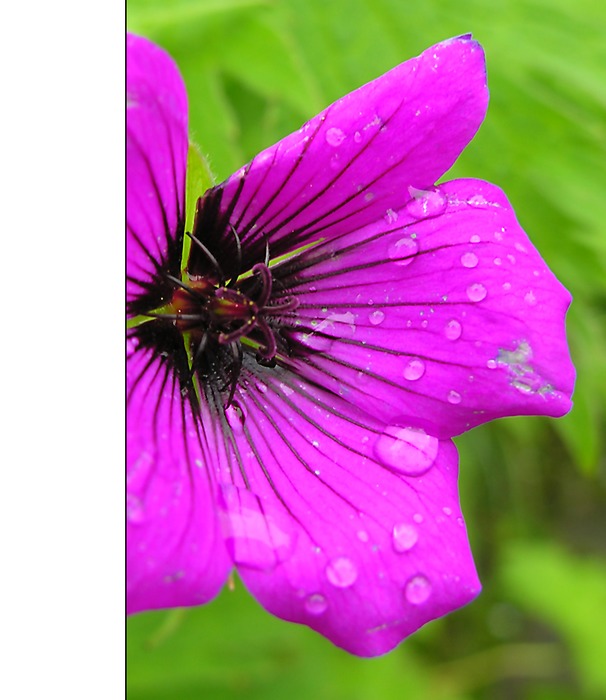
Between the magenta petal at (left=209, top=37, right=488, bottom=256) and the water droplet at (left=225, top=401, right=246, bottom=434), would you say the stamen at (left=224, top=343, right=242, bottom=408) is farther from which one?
the magenta petal at (left=209, top=37, right=488, bottom=256)

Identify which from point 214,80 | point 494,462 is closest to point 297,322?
point 214,80

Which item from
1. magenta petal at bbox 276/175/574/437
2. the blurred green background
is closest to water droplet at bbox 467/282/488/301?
magenta petal at bbox 276/175/574/437

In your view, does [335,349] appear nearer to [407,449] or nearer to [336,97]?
[407,449]

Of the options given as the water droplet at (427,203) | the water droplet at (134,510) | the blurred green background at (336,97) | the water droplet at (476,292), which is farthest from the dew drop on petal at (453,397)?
the blurred green background at (336,97)

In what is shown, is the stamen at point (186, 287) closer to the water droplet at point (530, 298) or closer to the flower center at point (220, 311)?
the flower center at point (220, 311)

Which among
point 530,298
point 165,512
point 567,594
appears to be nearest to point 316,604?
point 165,512
